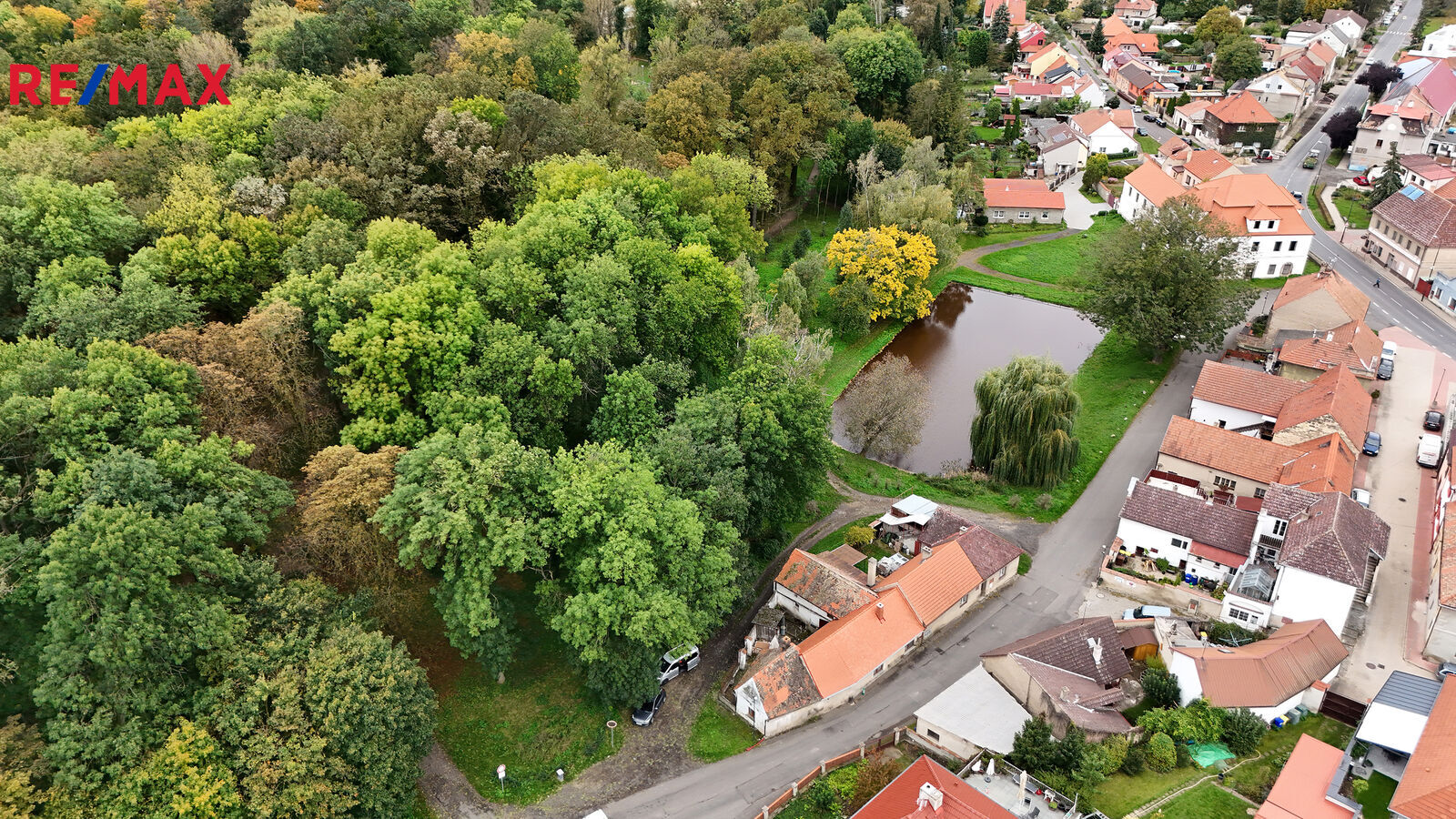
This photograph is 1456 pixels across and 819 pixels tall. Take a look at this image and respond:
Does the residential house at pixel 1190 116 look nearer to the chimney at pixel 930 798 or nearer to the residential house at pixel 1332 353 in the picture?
the residential house at pixel 1332 353

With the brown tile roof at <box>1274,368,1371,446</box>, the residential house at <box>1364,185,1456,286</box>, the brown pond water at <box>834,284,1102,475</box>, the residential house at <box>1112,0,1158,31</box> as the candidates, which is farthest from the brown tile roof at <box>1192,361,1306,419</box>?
the residential house at <box>1112,0,1158,31</box>

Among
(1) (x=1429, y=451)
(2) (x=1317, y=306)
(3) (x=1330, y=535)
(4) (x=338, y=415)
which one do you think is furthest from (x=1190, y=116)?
(4) (x=338, y=415)

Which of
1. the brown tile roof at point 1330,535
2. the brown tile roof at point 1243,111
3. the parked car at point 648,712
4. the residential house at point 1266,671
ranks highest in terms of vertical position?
the brown tile roof at point 1243,111

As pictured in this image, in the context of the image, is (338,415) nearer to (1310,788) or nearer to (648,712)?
(648,712)

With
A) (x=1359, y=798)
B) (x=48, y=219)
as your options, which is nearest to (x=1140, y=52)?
(x=1359, y=798)

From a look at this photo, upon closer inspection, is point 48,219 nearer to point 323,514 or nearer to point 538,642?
point 323,514

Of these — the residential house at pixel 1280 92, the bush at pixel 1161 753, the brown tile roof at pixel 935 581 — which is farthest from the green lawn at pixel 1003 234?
the bush at pixel 1161 753

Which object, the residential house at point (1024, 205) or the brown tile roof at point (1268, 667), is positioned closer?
the brown tile roof at point (1268, 667)
